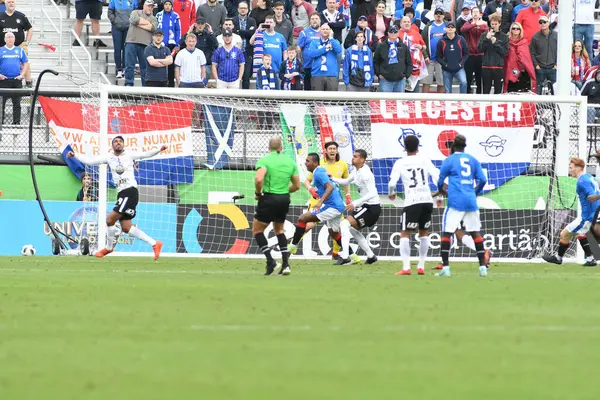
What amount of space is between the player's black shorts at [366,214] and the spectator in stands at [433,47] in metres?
6.77

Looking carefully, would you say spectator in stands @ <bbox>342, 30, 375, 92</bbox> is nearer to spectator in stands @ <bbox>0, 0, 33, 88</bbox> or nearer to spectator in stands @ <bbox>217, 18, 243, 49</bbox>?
spectator in stands @ <bbox>217, 18, 243, 49</bbox>

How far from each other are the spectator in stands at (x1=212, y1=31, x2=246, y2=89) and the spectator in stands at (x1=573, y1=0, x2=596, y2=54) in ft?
25.1

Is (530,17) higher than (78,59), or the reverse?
(530,17)

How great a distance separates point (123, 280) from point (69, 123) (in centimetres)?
1002

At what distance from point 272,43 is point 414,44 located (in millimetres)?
3103

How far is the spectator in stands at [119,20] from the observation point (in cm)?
2714

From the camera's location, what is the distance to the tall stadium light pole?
22.5 meters

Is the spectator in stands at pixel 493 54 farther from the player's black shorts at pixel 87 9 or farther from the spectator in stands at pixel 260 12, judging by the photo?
the player's black shorts at pixel 87 9

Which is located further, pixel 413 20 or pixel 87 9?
pixel 413 20

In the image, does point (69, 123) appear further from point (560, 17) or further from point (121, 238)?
point (560, 17)

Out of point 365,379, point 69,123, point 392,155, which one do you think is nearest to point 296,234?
point 392,155

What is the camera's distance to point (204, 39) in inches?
1054

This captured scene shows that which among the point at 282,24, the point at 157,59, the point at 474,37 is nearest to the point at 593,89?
the point at 474,37

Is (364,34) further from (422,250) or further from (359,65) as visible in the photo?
(422,250)
